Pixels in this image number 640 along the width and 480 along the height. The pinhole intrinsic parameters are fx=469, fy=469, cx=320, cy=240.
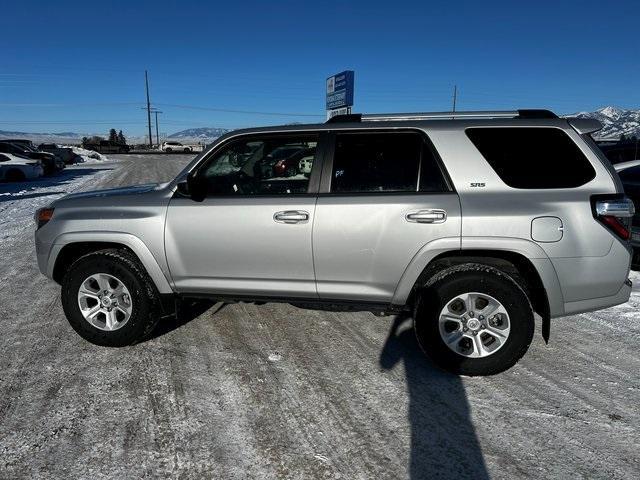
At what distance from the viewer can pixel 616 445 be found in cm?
263

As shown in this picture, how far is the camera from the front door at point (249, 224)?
3.52 m

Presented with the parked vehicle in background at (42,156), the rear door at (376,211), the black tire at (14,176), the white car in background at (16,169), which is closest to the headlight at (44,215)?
the rear door at (376,211)

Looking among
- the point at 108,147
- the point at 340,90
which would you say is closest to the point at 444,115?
the point at 340,90

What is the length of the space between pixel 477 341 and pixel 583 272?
0.85 m

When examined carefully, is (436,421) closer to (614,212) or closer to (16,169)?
(614,212)

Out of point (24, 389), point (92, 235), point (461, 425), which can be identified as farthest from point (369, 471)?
point (92, 235)

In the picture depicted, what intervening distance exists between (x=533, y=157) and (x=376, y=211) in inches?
45.8

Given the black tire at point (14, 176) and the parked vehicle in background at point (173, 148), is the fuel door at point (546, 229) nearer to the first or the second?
the black tire at point (14, 176)

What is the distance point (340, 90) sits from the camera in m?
29.0

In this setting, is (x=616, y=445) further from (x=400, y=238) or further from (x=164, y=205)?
(x=164, y=205)

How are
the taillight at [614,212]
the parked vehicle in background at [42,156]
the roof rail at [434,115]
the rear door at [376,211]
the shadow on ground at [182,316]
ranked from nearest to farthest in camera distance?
the taillight at [614,212] → the rear door at [376,211] → the roof rail at [434,115] → the shadow on ground at [182,316] → the parked vehicle in background at [42,156]

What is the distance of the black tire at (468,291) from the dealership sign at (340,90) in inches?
1026

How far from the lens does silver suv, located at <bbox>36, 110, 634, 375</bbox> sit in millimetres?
3207

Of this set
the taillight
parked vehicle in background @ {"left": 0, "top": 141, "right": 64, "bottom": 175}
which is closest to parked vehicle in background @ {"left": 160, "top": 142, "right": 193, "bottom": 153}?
parked vehicle in background @ {"left": 0, "top": 141, "right": 64, "bottom": 175}
